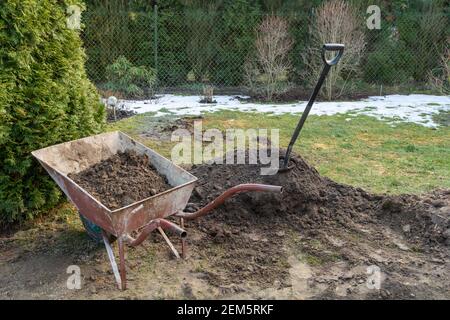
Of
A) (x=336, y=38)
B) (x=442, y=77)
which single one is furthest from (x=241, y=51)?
(x=442, y=77)

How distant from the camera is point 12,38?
344 centimetres

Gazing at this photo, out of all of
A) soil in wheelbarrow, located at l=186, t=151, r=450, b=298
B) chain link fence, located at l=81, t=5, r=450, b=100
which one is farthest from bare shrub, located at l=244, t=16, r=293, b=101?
soil in wheelbarrow, located at l=186, t=151, r=450, b=298

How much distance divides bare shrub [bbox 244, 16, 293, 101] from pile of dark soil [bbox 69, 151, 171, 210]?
23.1ft

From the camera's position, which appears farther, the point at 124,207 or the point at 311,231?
the point at 311,231

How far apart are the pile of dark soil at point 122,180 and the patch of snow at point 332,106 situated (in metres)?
5.06

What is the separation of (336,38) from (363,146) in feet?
14.4

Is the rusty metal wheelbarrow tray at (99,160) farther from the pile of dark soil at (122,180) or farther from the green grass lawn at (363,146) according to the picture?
the green grass lawn at (363,146)

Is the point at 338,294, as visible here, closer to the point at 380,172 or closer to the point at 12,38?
the point at 380,172

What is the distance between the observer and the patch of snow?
8867 mm

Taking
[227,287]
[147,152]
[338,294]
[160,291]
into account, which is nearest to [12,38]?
[147,152]

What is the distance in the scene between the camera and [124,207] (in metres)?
2.85

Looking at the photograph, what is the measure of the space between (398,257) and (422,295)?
1.62 feet

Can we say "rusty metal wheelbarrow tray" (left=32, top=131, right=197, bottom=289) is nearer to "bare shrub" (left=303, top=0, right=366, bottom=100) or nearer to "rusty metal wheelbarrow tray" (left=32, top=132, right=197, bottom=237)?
"rusty metal wheelbarrow tray" (left=32, top=132, right=197, bottom=237)

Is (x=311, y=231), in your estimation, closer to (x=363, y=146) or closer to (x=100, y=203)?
(x=100, y=203)
